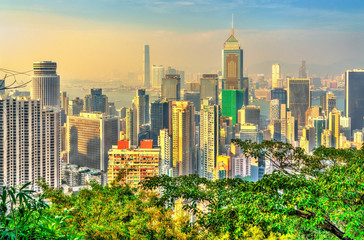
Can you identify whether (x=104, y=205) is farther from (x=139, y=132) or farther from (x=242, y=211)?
(x=139, y=132)

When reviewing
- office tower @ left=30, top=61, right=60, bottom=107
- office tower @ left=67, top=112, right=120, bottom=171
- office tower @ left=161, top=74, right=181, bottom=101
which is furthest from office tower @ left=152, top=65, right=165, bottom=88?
office tower @ left=30, top=61, right=60, bottom=107

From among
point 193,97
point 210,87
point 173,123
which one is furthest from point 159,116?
point 210,87

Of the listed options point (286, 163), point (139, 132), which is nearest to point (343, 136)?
point (139, 132)

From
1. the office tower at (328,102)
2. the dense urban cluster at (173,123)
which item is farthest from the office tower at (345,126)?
the office tower at (328,102)

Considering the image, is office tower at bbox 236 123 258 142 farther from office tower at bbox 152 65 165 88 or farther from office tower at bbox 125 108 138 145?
office tower at bbox 125 108 138 145

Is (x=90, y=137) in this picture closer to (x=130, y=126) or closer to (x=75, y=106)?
(x=75, y=106)

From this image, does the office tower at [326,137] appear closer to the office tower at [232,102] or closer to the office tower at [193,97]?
the office tower at [232,102]
